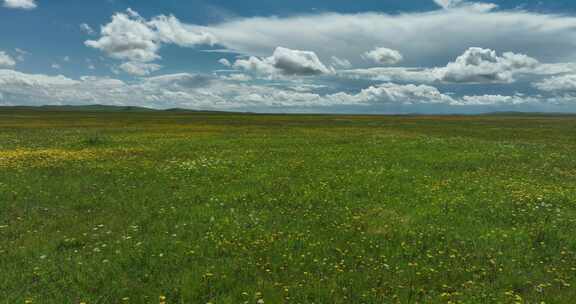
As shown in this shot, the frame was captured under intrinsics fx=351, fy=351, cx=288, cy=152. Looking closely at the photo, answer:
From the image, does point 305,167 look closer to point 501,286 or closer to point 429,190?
point 429,190

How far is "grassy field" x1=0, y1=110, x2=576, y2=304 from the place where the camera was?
22.9 feet

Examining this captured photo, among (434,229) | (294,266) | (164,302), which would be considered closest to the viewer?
(164,302)

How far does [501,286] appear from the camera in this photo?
7.21 m

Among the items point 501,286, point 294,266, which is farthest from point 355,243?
point 501,286

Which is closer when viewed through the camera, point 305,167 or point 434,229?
point 434,229

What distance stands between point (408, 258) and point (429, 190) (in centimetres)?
683

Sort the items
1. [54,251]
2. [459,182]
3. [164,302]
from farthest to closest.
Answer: [459,182] < [54,251] < [164,302]

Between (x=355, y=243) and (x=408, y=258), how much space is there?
1363 millimetres

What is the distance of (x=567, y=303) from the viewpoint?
6.55 meters

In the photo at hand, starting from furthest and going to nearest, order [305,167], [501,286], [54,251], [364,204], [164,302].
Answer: [305,167], [364,204], [54,251], [501,286], [164,302]

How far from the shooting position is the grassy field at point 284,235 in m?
6.98

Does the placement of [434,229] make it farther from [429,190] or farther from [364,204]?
[429,190]

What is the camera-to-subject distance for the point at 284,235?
9.75 metres

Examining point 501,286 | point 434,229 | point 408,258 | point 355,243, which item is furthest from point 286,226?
point 501,286
